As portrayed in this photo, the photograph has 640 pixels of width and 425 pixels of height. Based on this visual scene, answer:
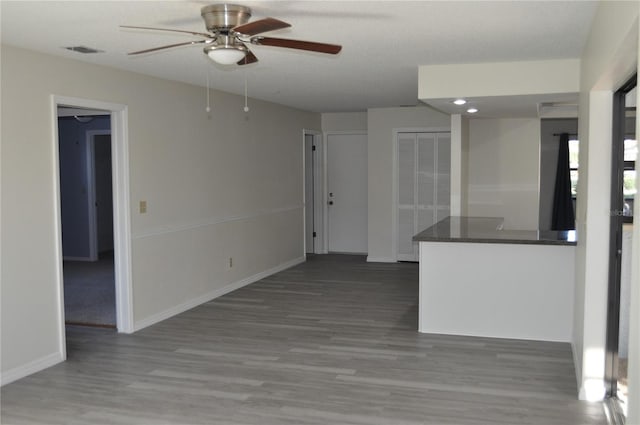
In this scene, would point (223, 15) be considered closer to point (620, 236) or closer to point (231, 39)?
point (231, 39)

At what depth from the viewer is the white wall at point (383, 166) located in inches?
342

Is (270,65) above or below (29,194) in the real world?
above

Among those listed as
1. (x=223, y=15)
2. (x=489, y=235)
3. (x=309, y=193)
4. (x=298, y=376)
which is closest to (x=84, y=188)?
(x=309, y=193)

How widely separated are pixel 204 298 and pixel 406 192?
3643 millimetres

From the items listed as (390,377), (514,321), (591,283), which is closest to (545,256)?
(514,321)

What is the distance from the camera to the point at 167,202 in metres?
5.83

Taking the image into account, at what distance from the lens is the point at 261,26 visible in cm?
267

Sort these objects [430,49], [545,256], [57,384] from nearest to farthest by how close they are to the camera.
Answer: [57,384]
[430,49]
[545,256]

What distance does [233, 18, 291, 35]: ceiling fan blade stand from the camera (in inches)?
103

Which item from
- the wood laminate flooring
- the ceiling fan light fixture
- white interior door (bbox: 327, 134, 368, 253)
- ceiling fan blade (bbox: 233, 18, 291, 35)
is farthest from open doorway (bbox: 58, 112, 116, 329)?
ceiling fan blade (bbox: 233, 18, 291, 35)

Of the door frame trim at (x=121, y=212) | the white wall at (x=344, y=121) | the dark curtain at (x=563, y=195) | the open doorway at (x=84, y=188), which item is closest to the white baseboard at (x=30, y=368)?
the door frame trim at (x=121, y=212)

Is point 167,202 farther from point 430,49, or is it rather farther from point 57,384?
point 430,49

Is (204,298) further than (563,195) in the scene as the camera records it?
No

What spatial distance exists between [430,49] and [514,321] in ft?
7.65
